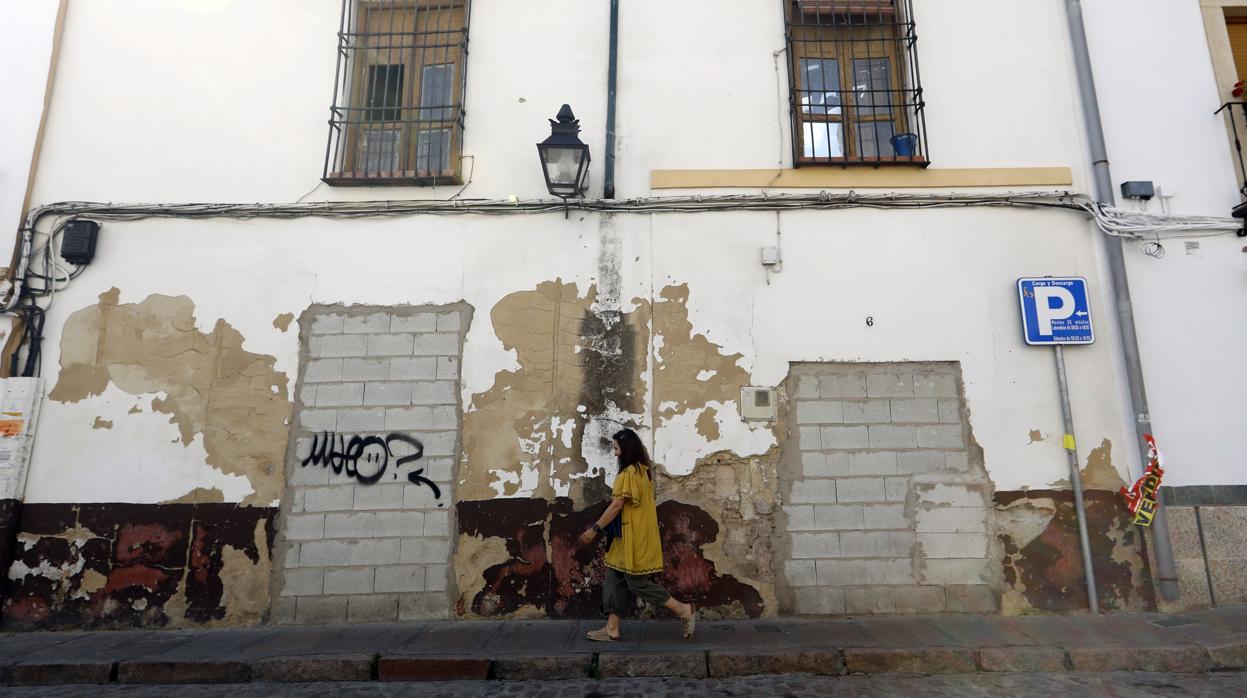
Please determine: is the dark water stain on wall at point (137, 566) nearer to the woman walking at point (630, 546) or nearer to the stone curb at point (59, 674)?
the stone curb at point (59, 674)

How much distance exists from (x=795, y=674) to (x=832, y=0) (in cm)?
586

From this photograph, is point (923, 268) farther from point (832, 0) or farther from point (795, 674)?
point (795, 674)

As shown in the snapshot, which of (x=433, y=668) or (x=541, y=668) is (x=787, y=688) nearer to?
(x=541, y=668)

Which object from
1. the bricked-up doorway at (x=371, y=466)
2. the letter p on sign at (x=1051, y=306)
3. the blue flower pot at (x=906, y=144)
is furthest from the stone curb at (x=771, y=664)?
the blue flower pot at (x=906, y=144)

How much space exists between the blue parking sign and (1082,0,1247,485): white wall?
51 cm

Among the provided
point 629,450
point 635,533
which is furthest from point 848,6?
point 635,533

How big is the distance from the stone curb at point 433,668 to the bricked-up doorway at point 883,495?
2.41 m

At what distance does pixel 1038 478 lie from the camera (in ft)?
16.8

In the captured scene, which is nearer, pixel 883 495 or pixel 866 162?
pixel 883 495

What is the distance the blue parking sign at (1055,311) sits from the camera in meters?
5.22

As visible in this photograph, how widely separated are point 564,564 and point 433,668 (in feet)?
4.17

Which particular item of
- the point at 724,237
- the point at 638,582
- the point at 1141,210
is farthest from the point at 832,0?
the point at 638,582

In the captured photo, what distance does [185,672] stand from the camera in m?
4.18

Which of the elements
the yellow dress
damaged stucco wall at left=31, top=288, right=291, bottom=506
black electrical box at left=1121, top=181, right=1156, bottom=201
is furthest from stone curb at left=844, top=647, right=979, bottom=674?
damaged stucco wall at left=31, top=288, right=291, bottom=506
